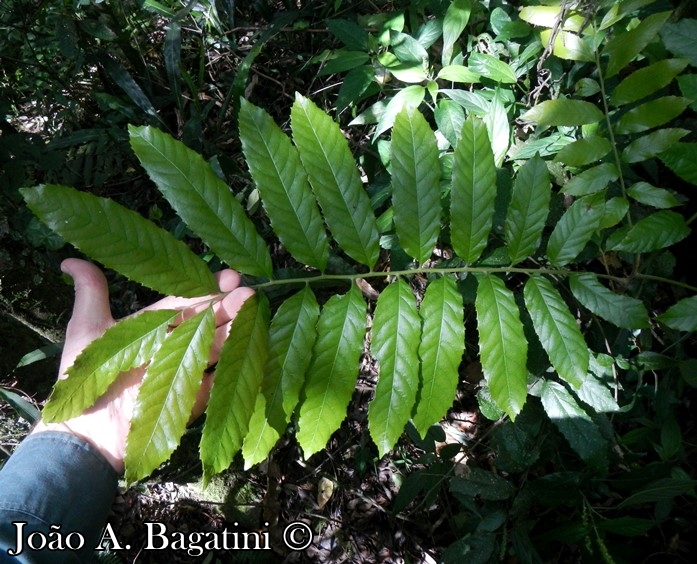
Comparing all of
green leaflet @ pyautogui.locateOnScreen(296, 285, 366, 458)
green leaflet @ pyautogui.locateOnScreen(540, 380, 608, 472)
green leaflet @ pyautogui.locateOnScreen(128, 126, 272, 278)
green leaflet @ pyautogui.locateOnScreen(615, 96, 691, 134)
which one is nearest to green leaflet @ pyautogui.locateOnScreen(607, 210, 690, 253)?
green leaflet @ pyautogui.locateOnScreen(615, 96, 691, 134)

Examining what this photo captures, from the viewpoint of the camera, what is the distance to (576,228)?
156 centimetres

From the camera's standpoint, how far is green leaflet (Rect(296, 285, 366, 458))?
1298 millimetres

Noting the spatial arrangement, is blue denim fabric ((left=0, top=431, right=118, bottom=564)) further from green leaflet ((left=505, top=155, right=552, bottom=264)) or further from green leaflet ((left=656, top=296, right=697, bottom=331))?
green leaflet ((left=656, top=296, right=697, bottom=331))

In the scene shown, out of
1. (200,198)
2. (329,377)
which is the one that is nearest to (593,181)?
(329,377)

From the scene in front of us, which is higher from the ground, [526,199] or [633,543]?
[526,199]

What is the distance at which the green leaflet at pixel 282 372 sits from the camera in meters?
1.26

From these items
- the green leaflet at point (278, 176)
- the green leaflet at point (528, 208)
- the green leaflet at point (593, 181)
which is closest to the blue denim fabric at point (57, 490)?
the green leaflet at point (278, 176)

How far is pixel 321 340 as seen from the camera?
1342 millimetres

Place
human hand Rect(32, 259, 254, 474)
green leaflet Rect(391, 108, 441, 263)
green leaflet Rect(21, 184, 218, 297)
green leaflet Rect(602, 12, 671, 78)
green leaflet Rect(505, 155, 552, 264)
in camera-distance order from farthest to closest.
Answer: human hand Rect(32, 259, 254, 474) → green leaflet Rect(602, 12, 671, 78) → green leaflet Rect(505, 155, 552, 264) → green leaflet Rect(391, 108, 441, 263) → green leaflet Rect(21, 184, 218, 297)

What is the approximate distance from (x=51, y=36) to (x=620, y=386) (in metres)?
3.45

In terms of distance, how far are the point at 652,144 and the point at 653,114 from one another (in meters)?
0.10

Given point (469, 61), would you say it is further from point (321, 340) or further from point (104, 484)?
point (104, 484)

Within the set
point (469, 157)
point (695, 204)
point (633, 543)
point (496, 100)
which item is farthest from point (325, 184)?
point (633, 543)

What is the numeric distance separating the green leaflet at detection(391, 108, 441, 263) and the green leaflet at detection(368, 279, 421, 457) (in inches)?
9.2
